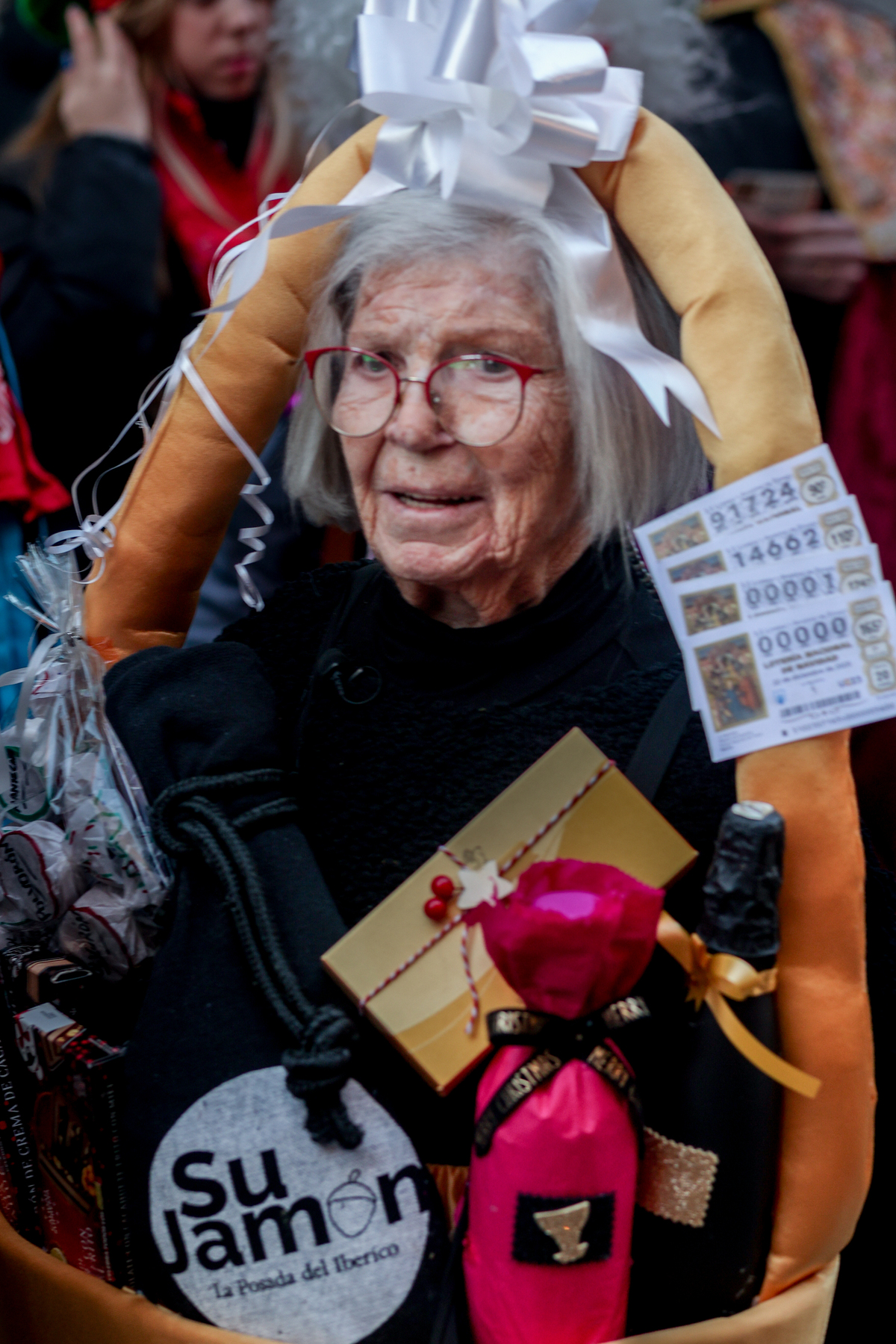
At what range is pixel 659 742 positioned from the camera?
3.26 ft

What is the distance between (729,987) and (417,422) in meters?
0.50

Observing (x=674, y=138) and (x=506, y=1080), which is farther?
(x=674, y=138)

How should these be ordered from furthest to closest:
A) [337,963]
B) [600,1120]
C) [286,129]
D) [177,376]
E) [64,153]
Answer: [286,129] → [64,153] → [177,376] → [337,963] → [600,1120]

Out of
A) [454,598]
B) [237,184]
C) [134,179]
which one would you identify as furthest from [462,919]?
[237,184]

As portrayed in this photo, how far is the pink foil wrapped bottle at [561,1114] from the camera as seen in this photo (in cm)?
79

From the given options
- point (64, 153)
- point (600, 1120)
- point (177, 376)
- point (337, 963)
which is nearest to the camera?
point (600, 1120)

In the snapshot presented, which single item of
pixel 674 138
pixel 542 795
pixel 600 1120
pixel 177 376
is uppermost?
pixel 674 138

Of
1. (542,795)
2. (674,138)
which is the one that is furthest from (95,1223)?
(674,138)

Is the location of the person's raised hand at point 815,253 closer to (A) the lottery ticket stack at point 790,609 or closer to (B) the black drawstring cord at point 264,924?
(A) the lottery ticket stack at point 790,609

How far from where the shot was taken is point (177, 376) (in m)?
1.16

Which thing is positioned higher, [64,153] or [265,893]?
[64,153]

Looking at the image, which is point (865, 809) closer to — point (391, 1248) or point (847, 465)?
point (847, 465)

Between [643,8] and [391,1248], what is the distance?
189cm

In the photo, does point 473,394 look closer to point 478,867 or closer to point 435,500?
point 435,500
